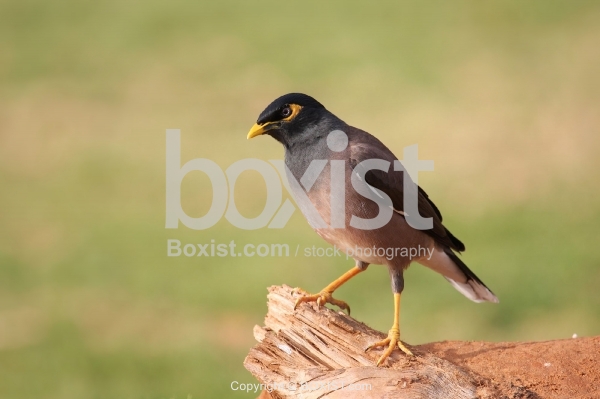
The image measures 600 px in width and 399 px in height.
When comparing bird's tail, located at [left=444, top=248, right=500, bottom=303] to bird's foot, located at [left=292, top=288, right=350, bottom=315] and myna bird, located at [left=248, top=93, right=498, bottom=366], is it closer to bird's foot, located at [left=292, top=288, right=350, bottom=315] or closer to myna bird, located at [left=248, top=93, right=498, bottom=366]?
myna bird, located at [left=248, top=93, right=498, bottom=366]

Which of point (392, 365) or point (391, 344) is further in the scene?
point (391, 344)

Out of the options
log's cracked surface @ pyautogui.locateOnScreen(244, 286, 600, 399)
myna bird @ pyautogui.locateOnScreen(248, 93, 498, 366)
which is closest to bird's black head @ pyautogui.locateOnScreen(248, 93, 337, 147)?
myna bird @ pyautogui.locateOnScreen(248, 93, 498, 366)

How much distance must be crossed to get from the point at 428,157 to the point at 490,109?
118 inches

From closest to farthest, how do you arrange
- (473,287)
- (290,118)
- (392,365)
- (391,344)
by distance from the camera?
(392,365) → (391,344) → (290,118) → (473,287)

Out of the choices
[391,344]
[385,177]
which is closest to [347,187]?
[385,177]

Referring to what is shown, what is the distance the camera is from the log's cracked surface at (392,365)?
5141mm

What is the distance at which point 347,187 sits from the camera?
606 cm

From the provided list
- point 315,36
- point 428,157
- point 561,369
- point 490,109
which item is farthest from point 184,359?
point 315,36

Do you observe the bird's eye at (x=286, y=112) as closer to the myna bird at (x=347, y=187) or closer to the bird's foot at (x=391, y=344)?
the myna bird at (x=347, y=187)

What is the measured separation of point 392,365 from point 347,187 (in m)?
1.44

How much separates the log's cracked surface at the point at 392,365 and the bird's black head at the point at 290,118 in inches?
55.2

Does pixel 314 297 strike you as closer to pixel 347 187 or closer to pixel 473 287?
pixel 347 187

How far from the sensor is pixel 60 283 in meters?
12.4

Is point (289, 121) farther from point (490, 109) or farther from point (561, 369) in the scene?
point (490, 109)
